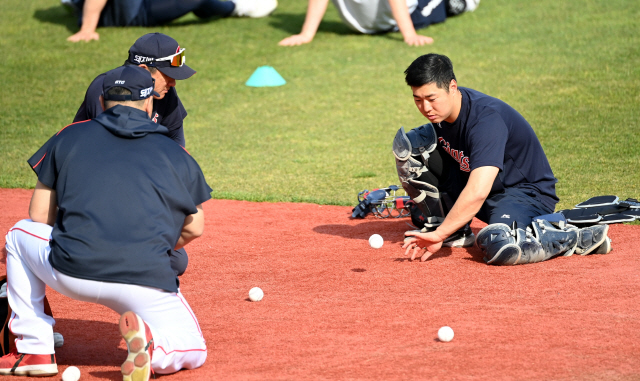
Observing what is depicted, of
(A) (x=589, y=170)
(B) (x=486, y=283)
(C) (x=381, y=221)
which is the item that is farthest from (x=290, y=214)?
(A) (x=589, y=170)

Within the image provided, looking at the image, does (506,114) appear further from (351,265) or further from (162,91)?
(162,91)

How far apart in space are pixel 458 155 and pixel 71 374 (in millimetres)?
3528

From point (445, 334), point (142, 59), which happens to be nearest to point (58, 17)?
point (142, 59)

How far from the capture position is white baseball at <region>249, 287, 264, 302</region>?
5.07 metres

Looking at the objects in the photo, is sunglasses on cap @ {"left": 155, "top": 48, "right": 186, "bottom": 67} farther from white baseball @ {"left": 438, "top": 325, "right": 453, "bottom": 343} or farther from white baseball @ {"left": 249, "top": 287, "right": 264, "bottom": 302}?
white baseball @ {"left": 438, "top": 325, "right": 453, "bottom": 343}

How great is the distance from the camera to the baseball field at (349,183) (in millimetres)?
4184

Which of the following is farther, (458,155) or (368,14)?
(368,14)

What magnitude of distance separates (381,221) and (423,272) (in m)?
1.70

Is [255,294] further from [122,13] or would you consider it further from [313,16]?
[122,13]

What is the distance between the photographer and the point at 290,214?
7566mm

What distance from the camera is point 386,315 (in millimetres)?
4730

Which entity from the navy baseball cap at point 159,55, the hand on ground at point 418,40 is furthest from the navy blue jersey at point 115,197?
the hand on ground at point 418,40

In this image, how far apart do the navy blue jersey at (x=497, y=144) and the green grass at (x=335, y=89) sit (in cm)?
166

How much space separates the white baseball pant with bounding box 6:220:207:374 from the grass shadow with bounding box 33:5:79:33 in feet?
40.9
